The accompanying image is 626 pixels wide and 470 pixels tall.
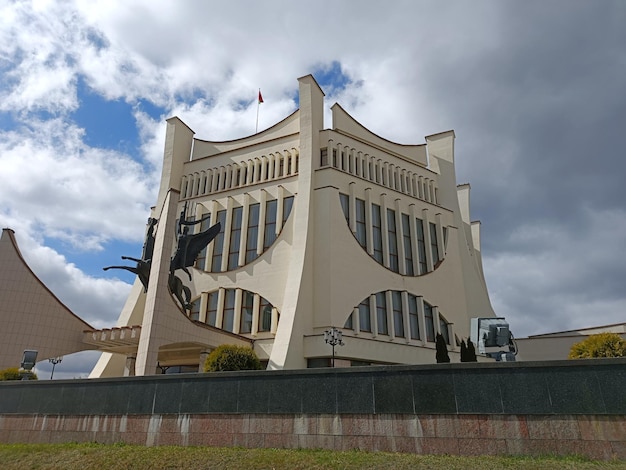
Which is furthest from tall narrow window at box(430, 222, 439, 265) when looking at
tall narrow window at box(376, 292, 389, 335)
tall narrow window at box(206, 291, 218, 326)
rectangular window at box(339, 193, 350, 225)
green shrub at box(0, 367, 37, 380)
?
green shrub at box(0, 367, 37, 380)

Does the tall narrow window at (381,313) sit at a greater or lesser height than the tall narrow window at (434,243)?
lesser

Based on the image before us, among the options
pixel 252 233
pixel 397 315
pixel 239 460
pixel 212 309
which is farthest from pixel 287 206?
pixel 239 460

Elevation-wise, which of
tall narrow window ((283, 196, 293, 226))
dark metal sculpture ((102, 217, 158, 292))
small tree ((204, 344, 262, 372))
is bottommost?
small tree ((204, 344, 262, 372))

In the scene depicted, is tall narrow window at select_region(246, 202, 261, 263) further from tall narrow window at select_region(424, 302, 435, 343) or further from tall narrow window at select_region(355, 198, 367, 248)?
tall narrow window at select_region(424, 302, 435, 343)

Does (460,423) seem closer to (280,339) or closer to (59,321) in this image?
(280,339)

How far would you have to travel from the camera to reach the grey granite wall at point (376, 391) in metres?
8.54

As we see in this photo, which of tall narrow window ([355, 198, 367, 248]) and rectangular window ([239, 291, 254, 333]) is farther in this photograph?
tall narrow window ([355, 198, 367, 248])

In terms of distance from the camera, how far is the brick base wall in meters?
8.20

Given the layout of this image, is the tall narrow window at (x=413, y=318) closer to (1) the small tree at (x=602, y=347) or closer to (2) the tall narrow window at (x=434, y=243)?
(2) the tall narrow window at (x=434, y=243)

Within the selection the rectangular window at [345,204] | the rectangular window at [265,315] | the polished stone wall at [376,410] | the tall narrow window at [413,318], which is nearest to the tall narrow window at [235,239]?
the rectangular window at [265,315]

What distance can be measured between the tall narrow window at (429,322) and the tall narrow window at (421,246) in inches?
89.2

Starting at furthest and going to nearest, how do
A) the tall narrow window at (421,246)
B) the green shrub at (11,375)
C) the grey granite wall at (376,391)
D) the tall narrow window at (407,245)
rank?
the tall narrow window at (421,246)
the tall narrow window at (407,245)
the green shrub at (11,375)
the grey granite wall at (376,391)

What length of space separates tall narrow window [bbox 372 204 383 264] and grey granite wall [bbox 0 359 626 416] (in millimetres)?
17889

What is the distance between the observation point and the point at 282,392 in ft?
33.7
